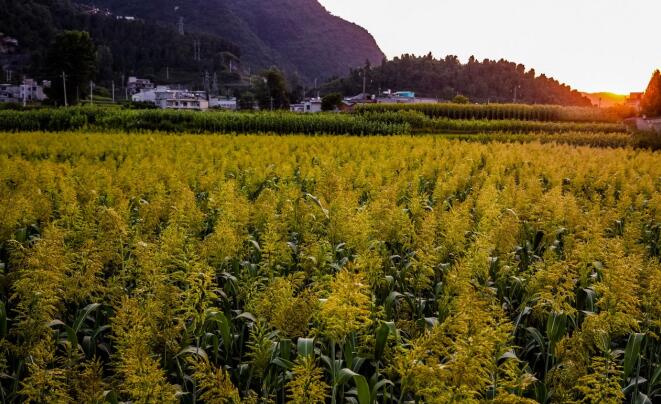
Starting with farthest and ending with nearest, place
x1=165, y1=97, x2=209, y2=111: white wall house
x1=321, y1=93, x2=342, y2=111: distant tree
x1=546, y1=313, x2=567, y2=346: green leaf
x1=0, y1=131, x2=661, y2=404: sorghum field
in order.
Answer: x1=165, y1=97, x2=209, y2=111: white wall house
x1=321, y1=93, x2=342, y2=111: distant tree
x1=546, y1=313, x2=567, y2=346: green leaf
x1=0, y1=131, x2=661, y2=404: sorghum field

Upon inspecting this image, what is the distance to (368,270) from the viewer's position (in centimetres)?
436

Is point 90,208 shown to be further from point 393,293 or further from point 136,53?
point 136,53

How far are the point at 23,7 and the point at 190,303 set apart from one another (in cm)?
12810

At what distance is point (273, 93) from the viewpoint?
88.9m

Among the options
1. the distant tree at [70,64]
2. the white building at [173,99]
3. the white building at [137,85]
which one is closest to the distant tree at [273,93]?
the white building at [173,99]

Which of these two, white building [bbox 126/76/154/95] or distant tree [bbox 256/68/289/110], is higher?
white building [bbox 126/76/154/95]

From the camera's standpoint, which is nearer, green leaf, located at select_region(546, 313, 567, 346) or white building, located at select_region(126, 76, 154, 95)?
green leaf, located at select_region(546, 313, 567, 346)

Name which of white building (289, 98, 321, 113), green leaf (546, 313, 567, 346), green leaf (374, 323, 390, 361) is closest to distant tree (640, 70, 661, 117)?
white building (289, 98, 321, 113)

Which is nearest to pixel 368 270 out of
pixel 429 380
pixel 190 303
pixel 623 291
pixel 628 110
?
pixel 190 303

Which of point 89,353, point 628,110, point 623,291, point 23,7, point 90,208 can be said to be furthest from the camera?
point 23,7

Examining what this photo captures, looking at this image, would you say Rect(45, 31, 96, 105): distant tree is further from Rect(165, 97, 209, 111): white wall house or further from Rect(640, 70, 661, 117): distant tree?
Rect(640, 70, 661, 117): distant tree

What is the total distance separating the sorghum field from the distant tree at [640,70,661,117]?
6245 centimetres

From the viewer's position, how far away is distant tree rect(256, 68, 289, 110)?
88.3 m

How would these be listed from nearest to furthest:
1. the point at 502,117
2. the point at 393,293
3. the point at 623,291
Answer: the point at 623,291
the point at 393,293
the point at 502,117
